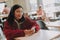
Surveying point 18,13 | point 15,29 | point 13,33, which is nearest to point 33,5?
point 18,13

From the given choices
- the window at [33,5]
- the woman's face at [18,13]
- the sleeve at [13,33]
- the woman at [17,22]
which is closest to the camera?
the sleeve at [13,33]

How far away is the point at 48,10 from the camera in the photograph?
543 cm

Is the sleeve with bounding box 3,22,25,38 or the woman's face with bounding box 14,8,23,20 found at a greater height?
the woman's face with bounding box 14,8,23,20

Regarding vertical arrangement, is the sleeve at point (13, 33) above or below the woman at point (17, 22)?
below

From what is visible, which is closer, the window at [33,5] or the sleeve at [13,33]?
the sleeve at [13,33]

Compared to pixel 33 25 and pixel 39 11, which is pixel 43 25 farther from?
pixel 39 11

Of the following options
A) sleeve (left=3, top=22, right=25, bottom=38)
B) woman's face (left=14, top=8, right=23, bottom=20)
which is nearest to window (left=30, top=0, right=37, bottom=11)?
woman's face (left=14, top=8, right=23, bottom=20)

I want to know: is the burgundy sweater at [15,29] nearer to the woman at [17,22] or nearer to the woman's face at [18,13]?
the woman at [17,22]

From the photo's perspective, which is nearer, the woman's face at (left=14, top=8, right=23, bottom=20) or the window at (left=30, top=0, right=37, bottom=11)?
the woman's face at (left=14, top=8, right=23, bottom=20)

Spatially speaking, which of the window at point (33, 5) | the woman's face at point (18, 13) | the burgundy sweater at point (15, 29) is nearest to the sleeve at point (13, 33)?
the burgundy sweater at point (15, 29)

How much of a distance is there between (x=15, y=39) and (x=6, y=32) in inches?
11.7

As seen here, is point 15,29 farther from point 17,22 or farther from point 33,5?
point 33,5

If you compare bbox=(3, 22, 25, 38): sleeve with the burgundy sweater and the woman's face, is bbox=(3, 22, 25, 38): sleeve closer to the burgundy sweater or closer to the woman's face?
the burgundy sweater

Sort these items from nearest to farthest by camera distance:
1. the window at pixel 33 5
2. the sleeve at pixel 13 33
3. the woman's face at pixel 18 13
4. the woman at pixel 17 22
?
the sleeve at pixel 13 33
the woman at pixel 17 22
the woman's face at pixel 18 13
the window at pixel 33 5
